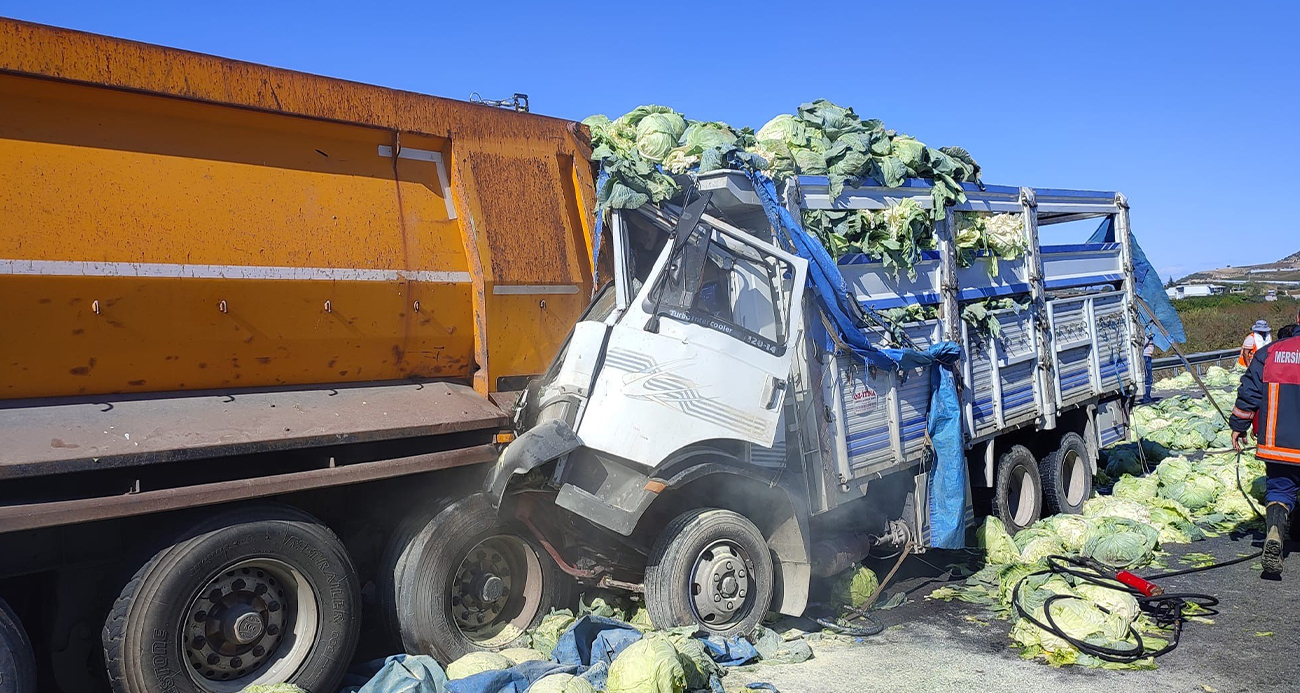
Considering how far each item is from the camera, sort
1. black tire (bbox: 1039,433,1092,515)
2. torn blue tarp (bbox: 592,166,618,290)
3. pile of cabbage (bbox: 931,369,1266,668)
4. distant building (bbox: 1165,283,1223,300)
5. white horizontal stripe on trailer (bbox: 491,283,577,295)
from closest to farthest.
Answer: white horizontal stripe on trailer (bbox: 491,283,577,295), pile of cabbage (bbox: 931,369,1266,668), torn blue tarp (bbox: 592,166,618,290), black tire (bbox: 1039,433,1092,515), distant building (bbox: 1165,283,1223,300)

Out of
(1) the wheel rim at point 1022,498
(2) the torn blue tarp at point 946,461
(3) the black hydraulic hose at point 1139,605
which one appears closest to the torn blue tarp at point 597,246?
(2) the torn blue tarp at point 946,461

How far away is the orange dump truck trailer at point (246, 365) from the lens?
369 centimetres

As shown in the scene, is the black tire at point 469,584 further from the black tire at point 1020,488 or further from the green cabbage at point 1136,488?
the green cabbage at point 1136,488

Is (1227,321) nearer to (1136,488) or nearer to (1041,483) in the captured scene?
(1136,488)

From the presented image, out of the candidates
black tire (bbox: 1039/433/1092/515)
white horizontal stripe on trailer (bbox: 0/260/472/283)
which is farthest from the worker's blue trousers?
white horizontal stripe on trailer (bbox: 0/260/472/283)

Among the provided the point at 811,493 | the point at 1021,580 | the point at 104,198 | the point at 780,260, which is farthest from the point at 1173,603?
the point at 104,198

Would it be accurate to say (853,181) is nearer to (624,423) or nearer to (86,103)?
(624,423)

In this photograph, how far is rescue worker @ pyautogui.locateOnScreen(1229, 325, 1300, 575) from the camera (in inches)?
262

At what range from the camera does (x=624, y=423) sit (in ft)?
15.6

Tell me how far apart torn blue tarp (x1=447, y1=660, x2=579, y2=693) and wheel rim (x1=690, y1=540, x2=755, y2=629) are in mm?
970

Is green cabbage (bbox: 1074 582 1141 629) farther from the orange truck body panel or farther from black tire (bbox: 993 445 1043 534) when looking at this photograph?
the orange truck body panel

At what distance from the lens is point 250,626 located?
4.02 meters

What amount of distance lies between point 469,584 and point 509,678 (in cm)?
81

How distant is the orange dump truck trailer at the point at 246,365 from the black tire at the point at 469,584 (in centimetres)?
1
